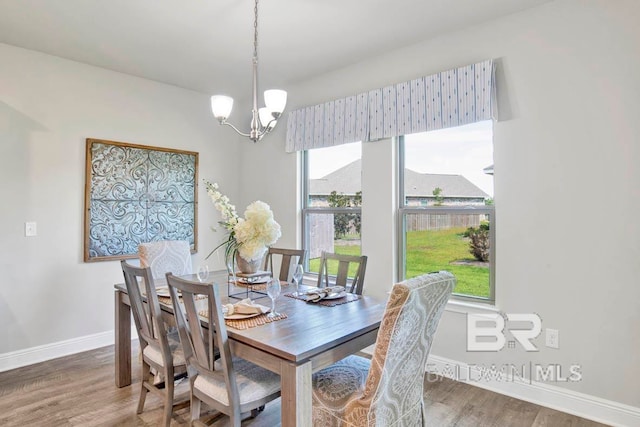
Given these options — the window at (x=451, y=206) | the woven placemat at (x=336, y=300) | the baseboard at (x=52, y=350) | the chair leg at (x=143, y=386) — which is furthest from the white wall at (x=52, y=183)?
the window at (x=451, y=206)

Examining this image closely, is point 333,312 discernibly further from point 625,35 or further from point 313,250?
point 625,35

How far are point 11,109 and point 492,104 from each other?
3.93 m

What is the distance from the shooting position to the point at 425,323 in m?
1.58

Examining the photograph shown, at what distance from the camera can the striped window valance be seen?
273 centimetres

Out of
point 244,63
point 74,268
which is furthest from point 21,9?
point 74,268

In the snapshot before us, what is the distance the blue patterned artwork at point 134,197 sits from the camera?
3572mm

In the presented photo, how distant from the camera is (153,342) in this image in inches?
88.7

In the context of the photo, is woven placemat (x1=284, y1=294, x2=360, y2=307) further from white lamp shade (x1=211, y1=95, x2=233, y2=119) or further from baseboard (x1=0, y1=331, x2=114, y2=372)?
baseboard (x1=0, y1=331, x2=114, y2=372)

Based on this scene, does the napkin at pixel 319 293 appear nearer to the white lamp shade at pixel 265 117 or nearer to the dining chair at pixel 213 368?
the dining chair at pixel 213 368

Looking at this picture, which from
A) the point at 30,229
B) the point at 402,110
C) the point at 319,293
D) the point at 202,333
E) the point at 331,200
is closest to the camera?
the point at 202,333

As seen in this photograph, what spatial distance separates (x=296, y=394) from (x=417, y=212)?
2.12 metres

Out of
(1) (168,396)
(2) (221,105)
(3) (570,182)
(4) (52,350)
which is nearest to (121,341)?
(1) (168,396)

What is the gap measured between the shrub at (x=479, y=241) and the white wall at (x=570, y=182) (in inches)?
5.4

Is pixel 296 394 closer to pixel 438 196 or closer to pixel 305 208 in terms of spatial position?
pixel 438 196
